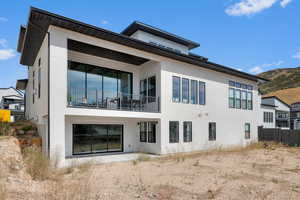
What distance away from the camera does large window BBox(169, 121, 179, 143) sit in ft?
45.0

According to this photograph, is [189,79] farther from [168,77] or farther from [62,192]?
[62,192]

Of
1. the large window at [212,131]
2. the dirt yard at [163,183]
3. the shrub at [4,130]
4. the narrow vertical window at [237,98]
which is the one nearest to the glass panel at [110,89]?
the dirt yard at [163,183]

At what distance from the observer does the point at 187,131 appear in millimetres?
14641

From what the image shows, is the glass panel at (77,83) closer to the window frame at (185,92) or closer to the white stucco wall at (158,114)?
the white stucco wall at (158,114)

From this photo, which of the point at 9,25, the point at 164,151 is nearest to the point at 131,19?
the point at 9,25

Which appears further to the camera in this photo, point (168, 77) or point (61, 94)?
point (168, 77)

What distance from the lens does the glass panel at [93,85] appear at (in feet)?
42.9

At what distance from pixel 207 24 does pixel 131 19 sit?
6044 mm

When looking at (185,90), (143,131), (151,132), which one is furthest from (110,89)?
(185,90)

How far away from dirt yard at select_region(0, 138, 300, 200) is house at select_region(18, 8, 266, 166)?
275cm

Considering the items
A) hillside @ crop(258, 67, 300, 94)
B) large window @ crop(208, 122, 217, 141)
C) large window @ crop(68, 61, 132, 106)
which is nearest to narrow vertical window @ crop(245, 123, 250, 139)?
large window @ crop(208, 122, 217, 141)

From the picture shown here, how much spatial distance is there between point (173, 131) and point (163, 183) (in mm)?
7179

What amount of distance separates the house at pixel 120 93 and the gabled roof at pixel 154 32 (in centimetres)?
8

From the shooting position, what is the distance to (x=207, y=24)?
15242mm
